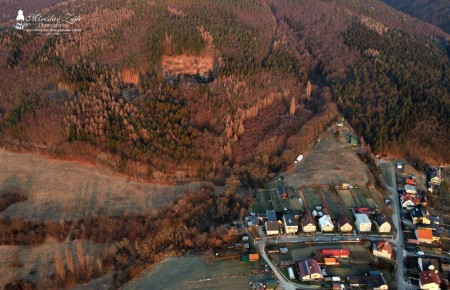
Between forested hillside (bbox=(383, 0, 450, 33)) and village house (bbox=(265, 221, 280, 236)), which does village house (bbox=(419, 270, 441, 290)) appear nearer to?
village house (bbox=(265, 221, 280, 236))

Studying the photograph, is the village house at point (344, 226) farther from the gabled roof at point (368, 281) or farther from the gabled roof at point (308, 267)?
the gabled roof at point (368, 281)

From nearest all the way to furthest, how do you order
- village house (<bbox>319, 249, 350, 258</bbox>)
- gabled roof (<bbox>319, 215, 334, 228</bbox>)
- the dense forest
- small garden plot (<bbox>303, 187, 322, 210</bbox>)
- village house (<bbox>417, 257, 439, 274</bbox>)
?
1. village house (<bbox>417, 257, 439, 274</bbox>)
2. village house (<bbox>319, 249, 350, 258</bbox>)
3. gabled roof (<bbox>319, 215, 334, 228</bbox>)
4. the dense forest
5. small garden plot (<bbox>303, 187, 322, 210</bbox>)

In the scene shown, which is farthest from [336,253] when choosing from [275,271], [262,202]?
[262,202]

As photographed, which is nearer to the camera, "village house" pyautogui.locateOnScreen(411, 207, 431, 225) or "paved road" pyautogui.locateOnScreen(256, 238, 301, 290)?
"paved road" pyautogui.locateOnScreen(256, 238, 301, 290)

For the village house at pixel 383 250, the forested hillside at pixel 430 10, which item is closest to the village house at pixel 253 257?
the village house at pixel 383 250

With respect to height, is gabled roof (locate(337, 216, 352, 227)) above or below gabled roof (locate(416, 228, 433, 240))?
above

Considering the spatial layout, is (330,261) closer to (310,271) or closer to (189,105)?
(310,271)

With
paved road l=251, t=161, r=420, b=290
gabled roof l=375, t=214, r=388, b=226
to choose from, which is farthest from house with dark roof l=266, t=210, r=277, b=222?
gabled roof l=375, t=214, r=388, b=226

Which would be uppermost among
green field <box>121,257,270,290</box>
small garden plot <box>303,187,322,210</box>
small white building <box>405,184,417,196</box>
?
small garden plot <box>303,187,322,210</box>
